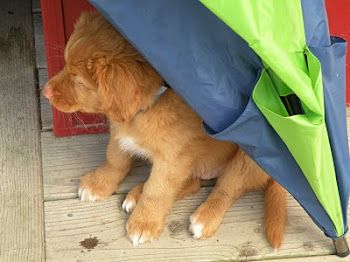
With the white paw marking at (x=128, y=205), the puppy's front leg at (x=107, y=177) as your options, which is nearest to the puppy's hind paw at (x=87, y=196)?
the puppy's front leg at (x=107, y=177)

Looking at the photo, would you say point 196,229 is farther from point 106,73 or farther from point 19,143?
point 19,143

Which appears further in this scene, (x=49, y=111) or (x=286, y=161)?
(x=49, y=111)

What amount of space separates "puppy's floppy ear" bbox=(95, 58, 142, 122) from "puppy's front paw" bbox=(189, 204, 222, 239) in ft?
1.86

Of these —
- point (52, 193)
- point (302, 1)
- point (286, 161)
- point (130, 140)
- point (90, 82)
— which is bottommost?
point (52, 193)

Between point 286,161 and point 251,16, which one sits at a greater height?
point 251,16

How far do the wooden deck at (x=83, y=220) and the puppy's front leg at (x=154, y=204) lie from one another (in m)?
0.04

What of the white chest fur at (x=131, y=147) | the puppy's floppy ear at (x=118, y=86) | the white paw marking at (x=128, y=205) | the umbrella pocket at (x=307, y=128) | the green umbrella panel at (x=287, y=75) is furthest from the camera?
the white paw marking at (x=128, y=205)

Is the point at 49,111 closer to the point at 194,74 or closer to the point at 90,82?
the point at 90,82

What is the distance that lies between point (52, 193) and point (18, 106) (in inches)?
20.3

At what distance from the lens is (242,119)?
181cm

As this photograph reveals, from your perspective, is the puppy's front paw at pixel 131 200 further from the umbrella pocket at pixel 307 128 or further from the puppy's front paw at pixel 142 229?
the umbrella pocket at pixel 307 128

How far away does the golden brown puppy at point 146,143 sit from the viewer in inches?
73.5

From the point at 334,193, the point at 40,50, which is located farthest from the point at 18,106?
the point at 334,193

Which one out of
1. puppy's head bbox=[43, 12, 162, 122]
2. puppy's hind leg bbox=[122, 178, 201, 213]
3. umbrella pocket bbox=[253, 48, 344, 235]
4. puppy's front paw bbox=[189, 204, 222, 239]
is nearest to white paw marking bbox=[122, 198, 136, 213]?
puppy's hind leg bbox=[122, 178, 201, 213]
